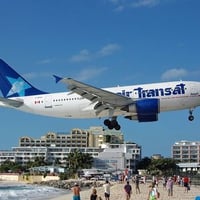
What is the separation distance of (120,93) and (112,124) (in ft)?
11.6

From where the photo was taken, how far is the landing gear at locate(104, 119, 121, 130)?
4797 cm

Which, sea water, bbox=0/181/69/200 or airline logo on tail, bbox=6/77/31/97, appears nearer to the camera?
airline logo on tail, bbox=6/77/31/97

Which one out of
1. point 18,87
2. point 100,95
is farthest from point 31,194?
point 100,95

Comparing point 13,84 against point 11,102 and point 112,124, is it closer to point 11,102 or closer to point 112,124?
point 11,102

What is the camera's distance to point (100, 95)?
45.5 meters

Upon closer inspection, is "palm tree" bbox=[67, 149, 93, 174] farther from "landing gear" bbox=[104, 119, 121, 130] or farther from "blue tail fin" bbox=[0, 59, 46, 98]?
"landing gear" bbox=[104, 119, 121, 130]

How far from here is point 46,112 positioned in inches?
1937

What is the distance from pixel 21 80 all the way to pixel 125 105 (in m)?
14.8

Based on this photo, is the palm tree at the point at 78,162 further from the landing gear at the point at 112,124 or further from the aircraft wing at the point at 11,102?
the landing gear at the point at 112,124

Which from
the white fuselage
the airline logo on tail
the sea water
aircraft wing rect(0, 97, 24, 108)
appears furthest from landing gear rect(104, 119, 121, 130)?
the sea water

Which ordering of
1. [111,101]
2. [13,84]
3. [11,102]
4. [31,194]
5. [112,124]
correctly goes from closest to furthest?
[111,101]
[112,124]
[11,102]
[13,84]
[31,194]

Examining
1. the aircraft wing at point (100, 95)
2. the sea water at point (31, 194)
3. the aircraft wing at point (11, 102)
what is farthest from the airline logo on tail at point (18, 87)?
the sea water at point (31, 194)

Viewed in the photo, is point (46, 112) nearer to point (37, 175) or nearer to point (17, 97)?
point (17, 97)

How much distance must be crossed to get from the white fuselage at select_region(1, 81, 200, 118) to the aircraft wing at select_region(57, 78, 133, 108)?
1006 mm
